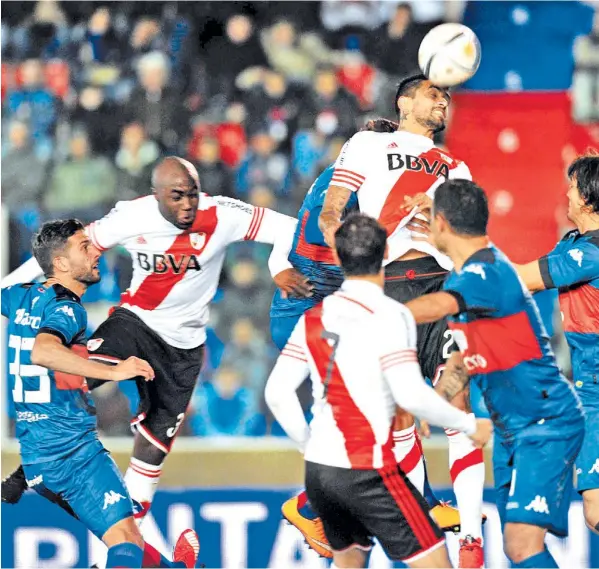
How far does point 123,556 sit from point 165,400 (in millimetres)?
1357

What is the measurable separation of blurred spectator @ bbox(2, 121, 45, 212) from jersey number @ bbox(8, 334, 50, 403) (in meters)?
4.68

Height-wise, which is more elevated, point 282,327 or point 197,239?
point 197,239

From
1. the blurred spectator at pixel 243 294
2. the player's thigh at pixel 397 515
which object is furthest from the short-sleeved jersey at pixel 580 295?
the blurred spectator at pixel 243 294

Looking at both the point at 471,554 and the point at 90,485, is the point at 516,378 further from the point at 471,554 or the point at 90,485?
the point at 90,485

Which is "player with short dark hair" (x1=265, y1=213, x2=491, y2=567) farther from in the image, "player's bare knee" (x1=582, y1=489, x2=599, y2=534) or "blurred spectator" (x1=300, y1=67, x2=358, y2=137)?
"blurred spectator" (x1=300, y1=67, x2=358, y2=137)

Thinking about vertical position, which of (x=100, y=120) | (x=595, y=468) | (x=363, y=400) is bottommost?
(x=595, y=468)

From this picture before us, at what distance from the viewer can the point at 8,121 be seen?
1066 centimetres

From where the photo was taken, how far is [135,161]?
10422mm

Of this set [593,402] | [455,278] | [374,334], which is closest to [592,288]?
[593,402]

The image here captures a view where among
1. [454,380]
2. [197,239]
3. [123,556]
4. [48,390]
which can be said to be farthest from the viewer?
[197,239]

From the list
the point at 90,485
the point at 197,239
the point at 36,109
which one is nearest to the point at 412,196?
the point at 197,239

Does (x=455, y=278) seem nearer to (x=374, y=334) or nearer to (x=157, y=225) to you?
(x=374, y=334)

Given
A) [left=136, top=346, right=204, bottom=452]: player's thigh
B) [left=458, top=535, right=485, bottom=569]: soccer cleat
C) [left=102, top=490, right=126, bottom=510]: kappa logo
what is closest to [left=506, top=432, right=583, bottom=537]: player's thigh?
[left=458, top=535, right=485, bottom=569]: soccer cleat

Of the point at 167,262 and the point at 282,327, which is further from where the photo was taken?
the point at 282,327
